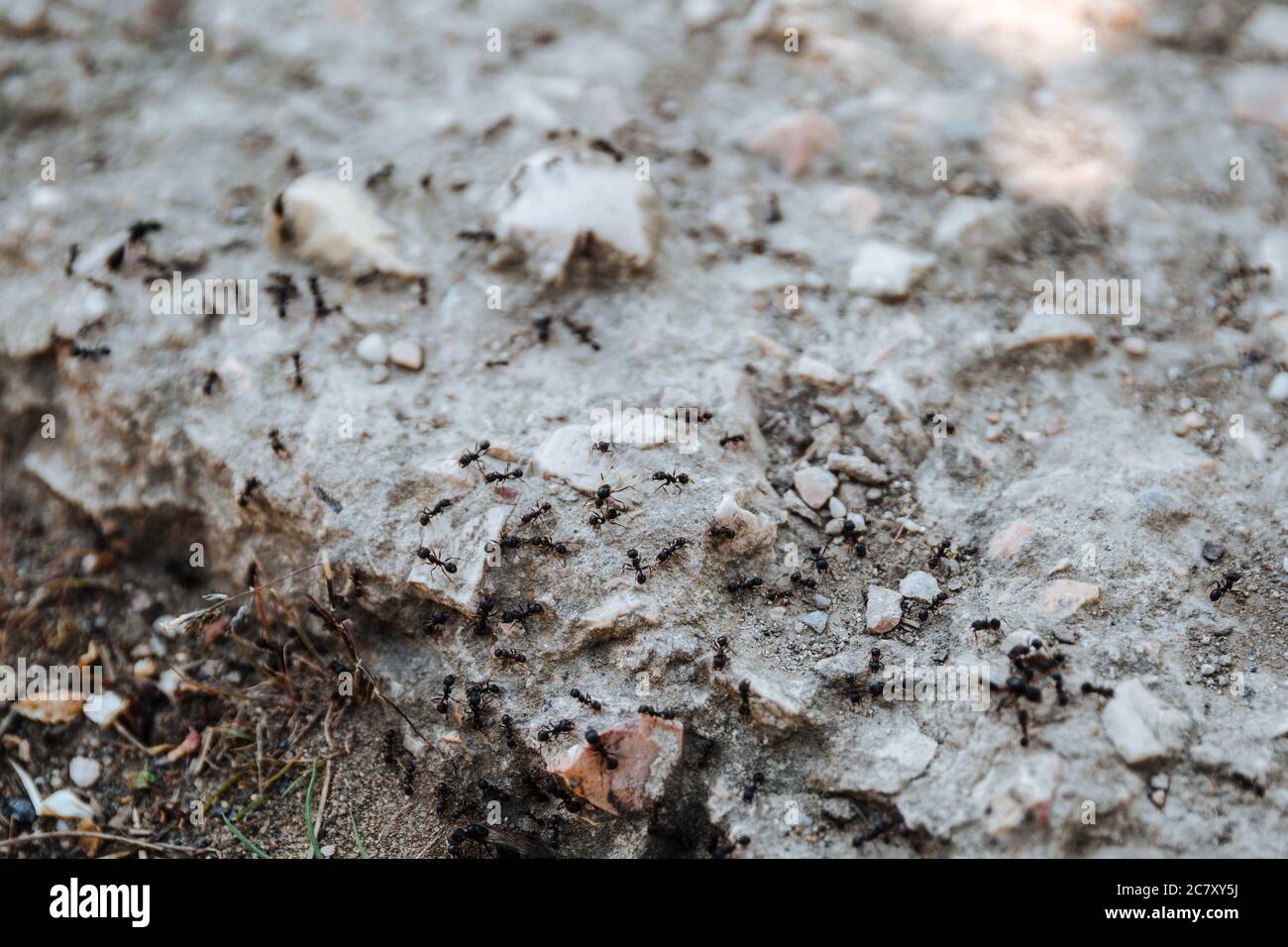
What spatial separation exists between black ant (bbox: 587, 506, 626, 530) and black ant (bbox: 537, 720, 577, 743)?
673mm

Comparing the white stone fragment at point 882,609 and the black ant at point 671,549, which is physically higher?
the black ant at point 671,549

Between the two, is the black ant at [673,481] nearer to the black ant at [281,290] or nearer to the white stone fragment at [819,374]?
the white stone fragment at [819,374]

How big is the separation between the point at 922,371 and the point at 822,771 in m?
1.64

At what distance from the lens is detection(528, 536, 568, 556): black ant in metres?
3.32

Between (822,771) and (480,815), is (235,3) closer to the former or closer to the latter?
(480,815)

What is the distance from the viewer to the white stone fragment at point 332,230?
4.15m

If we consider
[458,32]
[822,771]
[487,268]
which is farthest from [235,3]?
[822,771]

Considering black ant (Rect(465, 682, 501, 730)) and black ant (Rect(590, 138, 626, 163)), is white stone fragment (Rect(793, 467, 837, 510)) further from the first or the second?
black ant (Rect(590, 138, 626, 163))

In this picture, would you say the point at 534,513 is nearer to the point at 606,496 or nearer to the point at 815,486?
the point at 606,496

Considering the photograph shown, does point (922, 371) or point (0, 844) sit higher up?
point (922, 371)

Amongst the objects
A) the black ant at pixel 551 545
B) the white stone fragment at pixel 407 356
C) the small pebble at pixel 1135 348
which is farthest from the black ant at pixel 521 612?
the small pebble at pixel 1135 348

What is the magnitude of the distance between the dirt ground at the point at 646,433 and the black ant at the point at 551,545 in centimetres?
8

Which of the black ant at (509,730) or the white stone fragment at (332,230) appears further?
the white stone fragment at (332,230)
